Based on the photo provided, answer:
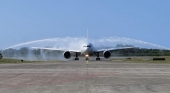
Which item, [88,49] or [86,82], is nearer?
[86,82]

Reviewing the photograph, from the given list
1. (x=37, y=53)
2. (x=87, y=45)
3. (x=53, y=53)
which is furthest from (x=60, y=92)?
(x=37, y=53)

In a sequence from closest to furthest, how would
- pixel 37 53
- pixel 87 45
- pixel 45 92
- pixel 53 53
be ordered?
pixel 45 92 < pixel 87 45 < pixel 53 53 < pixel 37 53

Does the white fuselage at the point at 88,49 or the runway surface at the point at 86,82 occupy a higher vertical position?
the white fuselage at the point at 88,49

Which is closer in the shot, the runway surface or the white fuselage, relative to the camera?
A: the runway surface

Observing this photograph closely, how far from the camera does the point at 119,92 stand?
14.1 meters

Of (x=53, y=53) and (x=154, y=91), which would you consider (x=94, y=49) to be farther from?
(x=154, y=91)

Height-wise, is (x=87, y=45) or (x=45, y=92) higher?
(x=87, y=45)

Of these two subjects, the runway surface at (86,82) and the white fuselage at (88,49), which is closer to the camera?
the runway surface at (86,82)

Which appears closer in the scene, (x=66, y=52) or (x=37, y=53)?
(x=66, y=52)

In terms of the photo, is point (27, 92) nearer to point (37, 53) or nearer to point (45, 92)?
point (45, 92)

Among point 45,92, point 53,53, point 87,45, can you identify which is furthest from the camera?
point 53,53

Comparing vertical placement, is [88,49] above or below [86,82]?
above

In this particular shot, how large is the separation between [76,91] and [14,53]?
92.4 m

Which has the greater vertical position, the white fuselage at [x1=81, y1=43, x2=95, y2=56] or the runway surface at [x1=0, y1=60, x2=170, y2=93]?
the white fuselage at [x1=81, y1=43, x2=95, y2=56]
